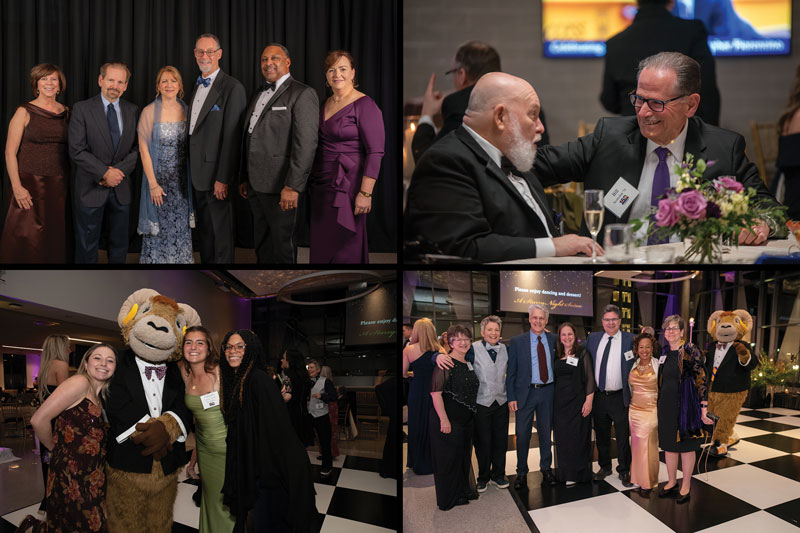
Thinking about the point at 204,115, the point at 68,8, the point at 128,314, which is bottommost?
the point at 128,314

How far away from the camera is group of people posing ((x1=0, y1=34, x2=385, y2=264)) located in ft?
9.21

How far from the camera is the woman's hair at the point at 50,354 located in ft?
8.79

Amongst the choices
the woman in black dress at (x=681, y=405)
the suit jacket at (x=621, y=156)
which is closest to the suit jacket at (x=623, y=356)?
the woman in black dress at (x=681, y=405)

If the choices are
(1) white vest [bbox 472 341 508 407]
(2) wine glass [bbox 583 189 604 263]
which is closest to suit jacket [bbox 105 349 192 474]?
(1) white vest [bbox 472 341 508 407]

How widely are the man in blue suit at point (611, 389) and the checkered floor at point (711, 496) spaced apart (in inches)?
2.0

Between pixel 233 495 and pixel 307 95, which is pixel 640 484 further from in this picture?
pixel 307 95

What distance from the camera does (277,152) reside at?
2.80 m

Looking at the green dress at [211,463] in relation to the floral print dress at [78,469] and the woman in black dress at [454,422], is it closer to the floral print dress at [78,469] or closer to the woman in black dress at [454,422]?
the floral print dress at [78,469]

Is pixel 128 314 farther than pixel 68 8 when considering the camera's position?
No

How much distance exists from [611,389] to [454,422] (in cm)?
74

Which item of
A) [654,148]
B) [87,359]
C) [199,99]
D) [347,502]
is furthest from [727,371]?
[87,359]

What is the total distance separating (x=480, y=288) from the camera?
2.71 metres

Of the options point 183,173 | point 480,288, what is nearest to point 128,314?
point 183,173

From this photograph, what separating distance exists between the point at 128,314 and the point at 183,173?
28.0 inches
